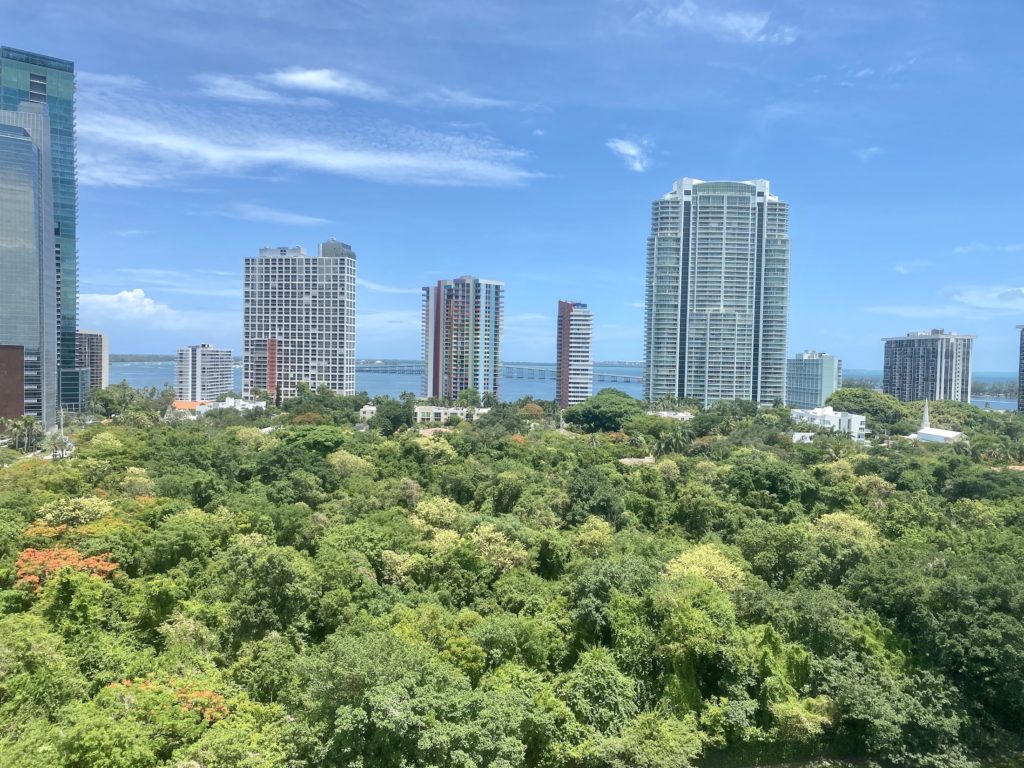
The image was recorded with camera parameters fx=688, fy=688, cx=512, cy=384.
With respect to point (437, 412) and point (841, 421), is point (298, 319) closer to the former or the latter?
point (437, 412)

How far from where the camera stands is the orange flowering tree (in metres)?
12.2

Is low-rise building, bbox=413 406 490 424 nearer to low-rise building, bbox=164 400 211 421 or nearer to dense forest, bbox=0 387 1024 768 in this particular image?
low-rise building, bbox=164 400 211 421

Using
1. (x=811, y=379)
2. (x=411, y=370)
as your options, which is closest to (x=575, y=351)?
(x=811, y=379)

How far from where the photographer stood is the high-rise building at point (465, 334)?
61375mm

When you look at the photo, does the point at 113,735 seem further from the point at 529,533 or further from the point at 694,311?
the point at 694,311

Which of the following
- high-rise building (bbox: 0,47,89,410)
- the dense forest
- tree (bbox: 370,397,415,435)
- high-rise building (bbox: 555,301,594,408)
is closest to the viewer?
the dense forest

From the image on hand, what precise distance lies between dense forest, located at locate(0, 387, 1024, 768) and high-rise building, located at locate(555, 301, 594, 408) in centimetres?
4695

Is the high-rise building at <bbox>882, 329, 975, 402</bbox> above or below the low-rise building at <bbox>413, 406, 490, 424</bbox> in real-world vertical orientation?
above

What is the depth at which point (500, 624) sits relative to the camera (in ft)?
36.3

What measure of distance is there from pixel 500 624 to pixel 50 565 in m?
8.35

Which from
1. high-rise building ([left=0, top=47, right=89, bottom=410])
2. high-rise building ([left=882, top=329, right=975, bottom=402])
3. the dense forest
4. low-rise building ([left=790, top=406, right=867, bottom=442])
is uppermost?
high-rise building ([left=0, top=47, right=89, bottom=410])

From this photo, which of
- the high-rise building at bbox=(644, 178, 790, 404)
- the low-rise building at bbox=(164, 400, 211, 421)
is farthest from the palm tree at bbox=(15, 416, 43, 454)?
the high-rise building at bbox=(644, 178, 790, 404)

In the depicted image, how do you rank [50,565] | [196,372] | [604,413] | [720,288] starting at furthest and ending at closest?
[196,372] < [720,288] < [604,413] < [50,565]

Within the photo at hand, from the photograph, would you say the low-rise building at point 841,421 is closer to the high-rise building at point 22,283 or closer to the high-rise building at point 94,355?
the high-rise building at point 22,283
